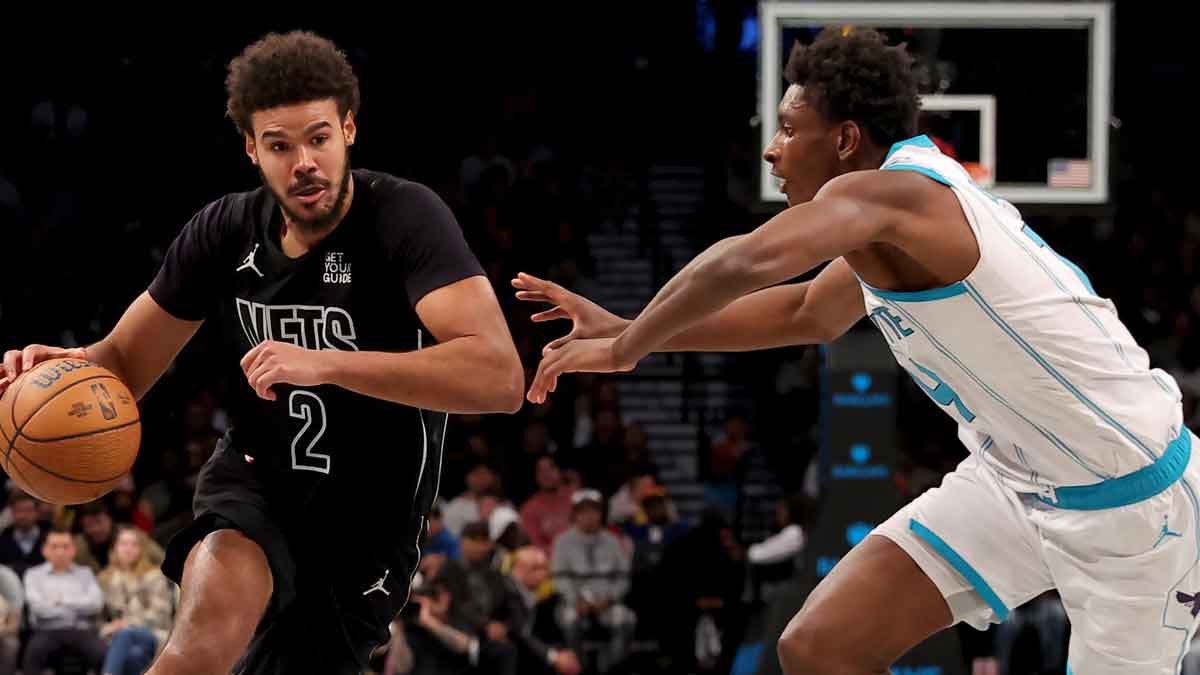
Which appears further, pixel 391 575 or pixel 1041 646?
pixel 1041 646

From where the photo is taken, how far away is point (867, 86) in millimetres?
3736

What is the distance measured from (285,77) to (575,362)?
1.05 metres

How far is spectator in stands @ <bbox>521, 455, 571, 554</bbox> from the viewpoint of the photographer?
1036 cm

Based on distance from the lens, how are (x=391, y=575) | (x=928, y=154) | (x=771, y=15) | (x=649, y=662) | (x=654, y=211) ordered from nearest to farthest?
(x=928, y=154)
(x=391, y=575)
(x=771, y=15)
(x=649, y=662)
(x=654, y=211)

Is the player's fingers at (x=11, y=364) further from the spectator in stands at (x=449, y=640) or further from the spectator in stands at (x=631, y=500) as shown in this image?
the spectator in stands at (x=631, y=500)

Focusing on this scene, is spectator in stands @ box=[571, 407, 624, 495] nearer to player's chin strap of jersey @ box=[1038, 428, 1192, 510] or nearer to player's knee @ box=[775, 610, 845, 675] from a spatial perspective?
player's knee @ box=[775, 610, 845, 675]

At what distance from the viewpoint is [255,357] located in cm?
348

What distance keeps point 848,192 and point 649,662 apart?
6.61 m

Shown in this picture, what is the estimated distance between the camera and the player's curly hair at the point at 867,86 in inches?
147

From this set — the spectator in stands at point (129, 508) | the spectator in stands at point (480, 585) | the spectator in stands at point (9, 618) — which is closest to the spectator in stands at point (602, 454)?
the spectator in stands at point (480, 585)

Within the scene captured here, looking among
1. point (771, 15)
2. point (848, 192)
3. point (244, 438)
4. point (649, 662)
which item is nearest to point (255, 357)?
point (244, 438)

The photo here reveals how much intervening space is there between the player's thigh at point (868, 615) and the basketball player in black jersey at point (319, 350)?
945mm

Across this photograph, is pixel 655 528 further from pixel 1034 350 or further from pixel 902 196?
pixel 902 196

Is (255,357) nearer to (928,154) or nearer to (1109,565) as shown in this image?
(928,154)
